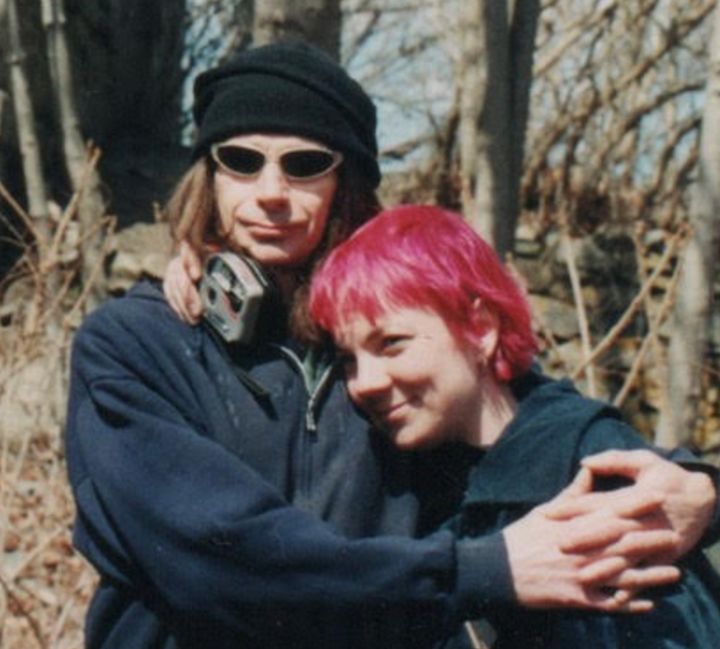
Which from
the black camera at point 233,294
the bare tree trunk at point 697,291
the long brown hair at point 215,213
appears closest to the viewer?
the black camera at point 233,294

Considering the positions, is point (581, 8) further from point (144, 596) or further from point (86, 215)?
point (144, 596)

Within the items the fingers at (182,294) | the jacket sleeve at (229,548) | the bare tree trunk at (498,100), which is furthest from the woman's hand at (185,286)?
the bare tree trunk at (498,100)

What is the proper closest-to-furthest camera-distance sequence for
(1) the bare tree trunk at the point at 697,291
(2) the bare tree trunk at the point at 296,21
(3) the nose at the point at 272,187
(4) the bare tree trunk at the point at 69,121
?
(3) the nose at the point at 272,187, (2) the bare tree trunk at the point at 296,21, (1) the bare tree trunk at the point at 697,291, (4) the bare tree trunk at the point at 69,121

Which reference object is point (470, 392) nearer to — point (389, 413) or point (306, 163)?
point (389, 413)

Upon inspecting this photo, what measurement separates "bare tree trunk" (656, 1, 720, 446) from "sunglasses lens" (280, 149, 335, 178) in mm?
2919

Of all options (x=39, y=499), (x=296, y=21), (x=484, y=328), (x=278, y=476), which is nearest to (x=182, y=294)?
(x=278, y=476)

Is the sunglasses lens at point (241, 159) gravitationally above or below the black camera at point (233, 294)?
above

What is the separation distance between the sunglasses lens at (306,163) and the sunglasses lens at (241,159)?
4cm

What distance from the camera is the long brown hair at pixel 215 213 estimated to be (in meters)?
2.86

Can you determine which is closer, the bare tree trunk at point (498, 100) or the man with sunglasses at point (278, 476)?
the man with sunglasses at point (278, 476)

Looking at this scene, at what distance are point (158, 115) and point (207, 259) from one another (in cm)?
1037

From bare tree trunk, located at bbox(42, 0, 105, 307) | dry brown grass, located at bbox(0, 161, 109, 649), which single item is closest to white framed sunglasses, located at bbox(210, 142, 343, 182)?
dry brown grass, located at bbox(0, 161, 109, 649)

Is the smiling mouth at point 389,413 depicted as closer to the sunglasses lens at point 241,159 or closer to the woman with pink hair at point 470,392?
the woman with pink hair at point 470,392

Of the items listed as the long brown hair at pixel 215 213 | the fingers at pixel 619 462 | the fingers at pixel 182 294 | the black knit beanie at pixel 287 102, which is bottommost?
the fingers at pixel 619 462
